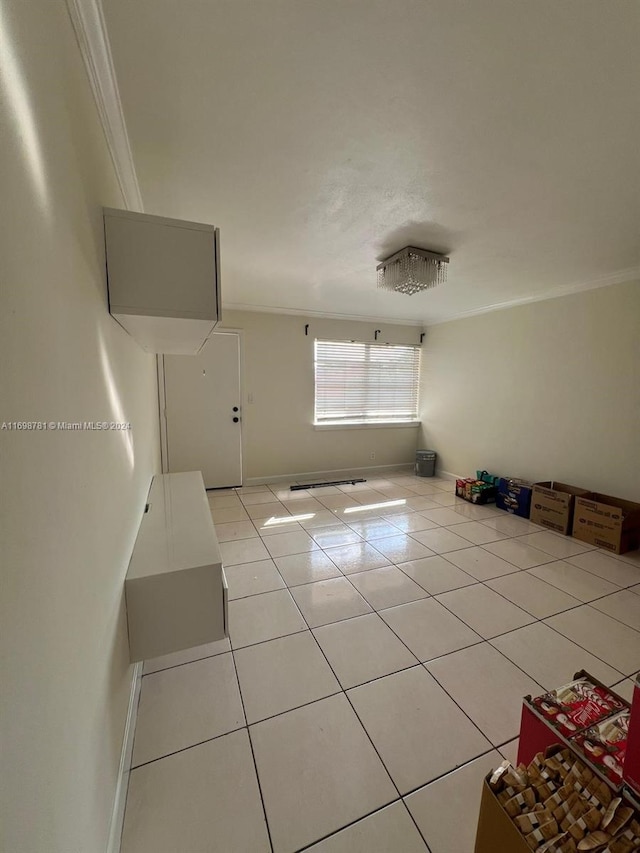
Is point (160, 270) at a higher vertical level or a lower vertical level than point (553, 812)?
higher

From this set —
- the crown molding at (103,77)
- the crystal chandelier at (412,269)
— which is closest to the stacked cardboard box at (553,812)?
the crown molding at (103,77)

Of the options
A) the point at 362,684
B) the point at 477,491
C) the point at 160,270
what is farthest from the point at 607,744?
the point at 477,491

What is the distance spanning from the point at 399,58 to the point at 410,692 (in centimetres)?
258

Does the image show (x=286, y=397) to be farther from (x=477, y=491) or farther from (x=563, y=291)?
(x=563, y=291)

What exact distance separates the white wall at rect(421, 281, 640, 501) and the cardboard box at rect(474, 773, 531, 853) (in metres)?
3.26

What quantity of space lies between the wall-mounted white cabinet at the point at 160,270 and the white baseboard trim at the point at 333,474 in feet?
11.7

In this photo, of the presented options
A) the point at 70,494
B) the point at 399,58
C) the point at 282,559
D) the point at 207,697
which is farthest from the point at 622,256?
the point at 207,697

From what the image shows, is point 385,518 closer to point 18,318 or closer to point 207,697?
point 207,697

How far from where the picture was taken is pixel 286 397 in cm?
486

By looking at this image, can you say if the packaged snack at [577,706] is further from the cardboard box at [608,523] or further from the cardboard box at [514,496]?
the cardboard box at [514,496]

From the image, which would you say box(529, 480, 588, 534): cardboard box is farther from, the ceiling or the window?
the window

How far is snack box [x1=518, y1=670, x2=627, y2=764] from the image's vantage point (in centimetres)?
109

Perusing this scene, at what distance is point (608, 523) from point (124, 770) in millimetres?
3772

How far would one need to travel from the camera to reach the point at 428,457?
5.42 meters
